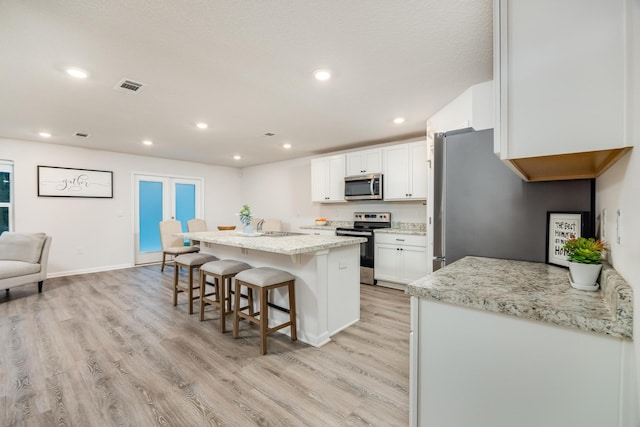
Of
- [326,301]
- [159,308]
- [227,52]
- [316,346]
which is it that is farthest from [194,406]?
[227,52]

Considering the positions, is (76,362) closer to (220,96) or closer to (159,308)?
(159,308)

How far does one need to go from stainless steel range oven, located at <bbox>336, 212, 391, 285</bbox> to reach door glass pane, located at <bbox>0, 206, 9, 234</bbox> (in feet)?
17.8

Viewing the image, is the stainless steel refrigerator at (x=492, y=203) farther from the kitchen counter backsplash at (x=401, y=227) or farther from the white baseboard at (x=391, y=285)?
the white baseboard at (x=391, y=285)

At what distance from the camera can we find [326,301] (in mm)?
2498

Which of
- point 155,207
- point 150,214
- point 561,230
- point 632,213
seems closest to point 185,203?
point 155,207

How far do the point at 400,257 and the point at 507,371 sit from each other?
3200mm

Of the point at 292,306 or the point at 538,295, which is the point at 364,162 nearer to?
the point at 292,306

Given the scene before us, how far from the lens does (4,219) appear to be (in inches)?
176

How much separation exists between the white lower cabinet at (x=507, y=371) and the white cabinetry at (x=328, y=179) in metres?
4.01

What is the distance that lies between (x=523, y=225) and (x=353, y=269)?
1615 mm

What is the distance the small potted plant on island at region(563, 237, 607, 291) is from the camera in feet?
3.19

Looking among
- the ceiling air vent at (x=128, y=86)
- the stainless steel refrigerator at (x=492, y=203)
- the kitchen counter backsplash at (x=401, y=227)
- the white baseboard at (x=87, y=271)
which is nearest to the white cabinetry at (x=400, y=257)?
the kitchen counter backsplash at (x=401, y=227)

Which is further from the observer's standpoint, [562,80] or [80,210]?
[80,210]

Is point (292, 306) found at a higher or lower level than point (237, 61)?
lower
